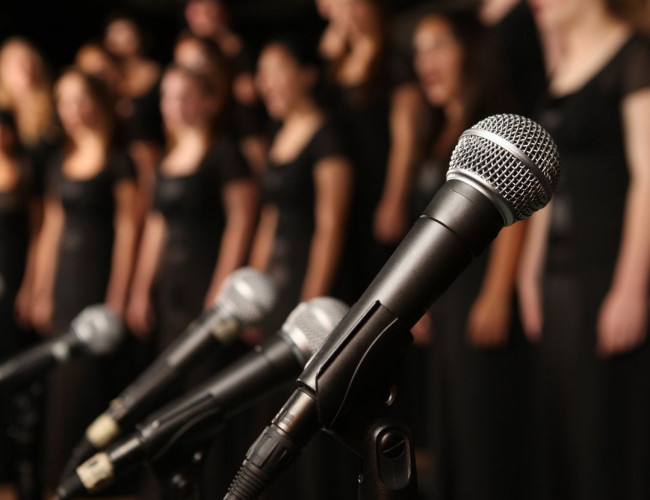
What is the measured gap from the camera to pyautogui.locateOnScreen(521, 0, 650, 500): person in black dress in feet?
5.43

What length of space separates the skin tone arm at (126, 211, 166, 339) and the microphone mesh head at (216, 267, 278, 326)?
1.91 m

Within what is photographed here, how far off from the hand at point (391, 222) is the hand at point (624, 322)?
105 cm

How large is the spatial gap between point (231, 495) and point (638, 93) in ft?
4.10

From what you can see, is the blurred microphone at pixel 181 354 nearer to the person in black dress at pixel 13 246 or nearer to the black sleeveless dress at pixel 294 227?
the black sleeveless dress at pixel 294 227

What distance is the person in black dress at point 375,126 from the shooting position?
8.95 feet

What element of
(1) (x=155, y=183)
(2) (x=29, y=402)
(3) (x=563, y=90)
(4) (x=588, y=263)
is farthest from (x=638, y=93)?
(1) (x=155, y=183)

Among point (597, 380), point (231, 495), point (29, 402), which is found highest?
point (29, 402)

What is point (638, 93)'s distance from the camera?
1647 millimetres

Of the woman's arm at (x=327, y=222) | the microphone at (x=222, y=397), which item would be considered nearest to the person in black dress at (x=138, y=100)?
the woman's arm at (x=327, y=222)

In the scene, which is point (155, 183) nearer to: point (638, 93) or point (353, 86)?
point (353, 86)

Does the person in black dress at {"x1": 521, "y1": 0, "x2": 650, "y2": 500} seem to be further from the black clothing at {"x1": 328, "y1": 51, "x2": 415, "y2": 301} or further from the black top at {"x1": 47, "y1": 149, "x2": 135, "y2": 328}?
the black top at {"x1": 47, "y1": 149, "x2": 135, "y2": 328}

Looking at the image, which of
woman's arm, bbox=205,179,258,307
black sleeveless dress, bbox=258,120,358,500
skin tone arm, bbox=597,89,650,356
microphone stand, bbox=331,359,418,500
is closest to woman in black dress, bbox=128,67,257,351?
woman's arm, bbox=205,179,258,307

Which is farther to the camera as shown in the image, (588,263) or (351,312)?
(588,263)

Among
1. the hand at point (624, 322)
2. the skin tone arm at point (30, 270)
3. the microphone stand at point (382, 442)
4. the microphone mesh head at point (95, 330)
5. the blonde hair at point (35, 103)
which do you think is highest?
the blonde hair at point (35, 103)
